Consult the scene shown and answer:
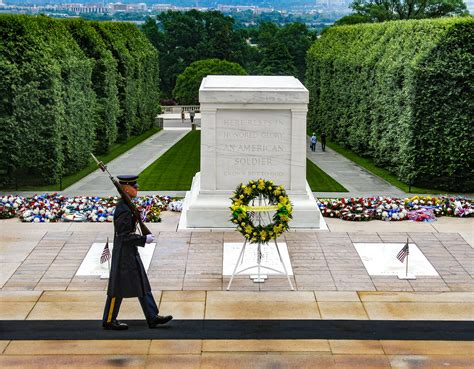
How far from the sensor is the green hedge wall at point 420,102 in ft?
80.7

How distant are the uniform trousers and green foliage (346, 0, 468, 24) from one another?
2698 inches

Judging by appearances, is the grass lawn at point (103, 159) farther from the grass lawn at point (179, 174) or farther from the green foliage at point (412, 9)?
the green foliage at point (412, 9)

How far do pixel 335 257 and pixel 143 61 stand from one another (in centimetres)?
3259

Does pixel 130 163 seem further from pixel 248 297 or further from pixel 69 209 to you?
pixel 248 297

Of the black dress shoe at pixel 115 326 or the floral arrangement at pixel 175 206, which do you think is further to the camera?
the floral arrangement at pixel 175 206

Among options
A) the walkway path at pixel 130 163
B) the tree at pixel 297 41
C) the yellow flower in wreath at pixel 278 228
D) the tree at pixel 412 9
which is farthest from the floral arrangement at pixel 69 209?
the tree at pixel 297 41

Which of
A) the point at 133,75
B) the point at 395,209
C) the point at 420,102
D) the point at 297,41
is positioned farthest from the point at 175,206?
the point at 297,41

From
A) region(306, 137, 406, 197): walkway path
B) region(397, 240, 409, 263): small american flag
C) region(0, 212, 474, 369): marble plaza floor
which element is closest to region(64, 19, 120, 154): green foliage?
region(306, 137, 406, 197): walkway path

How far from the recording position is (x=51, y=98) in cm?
2538

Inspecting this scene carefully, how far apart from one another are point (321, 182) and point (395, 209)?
27.3 ft

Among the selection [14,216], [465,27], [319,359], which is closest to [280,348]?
[319,359]

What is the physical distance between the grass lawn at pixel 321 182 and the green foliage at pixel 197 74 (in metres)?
41.1

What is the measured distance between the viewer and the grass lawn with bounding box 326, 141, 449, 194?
25328 mm

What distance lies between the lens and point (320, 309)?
11.9m
